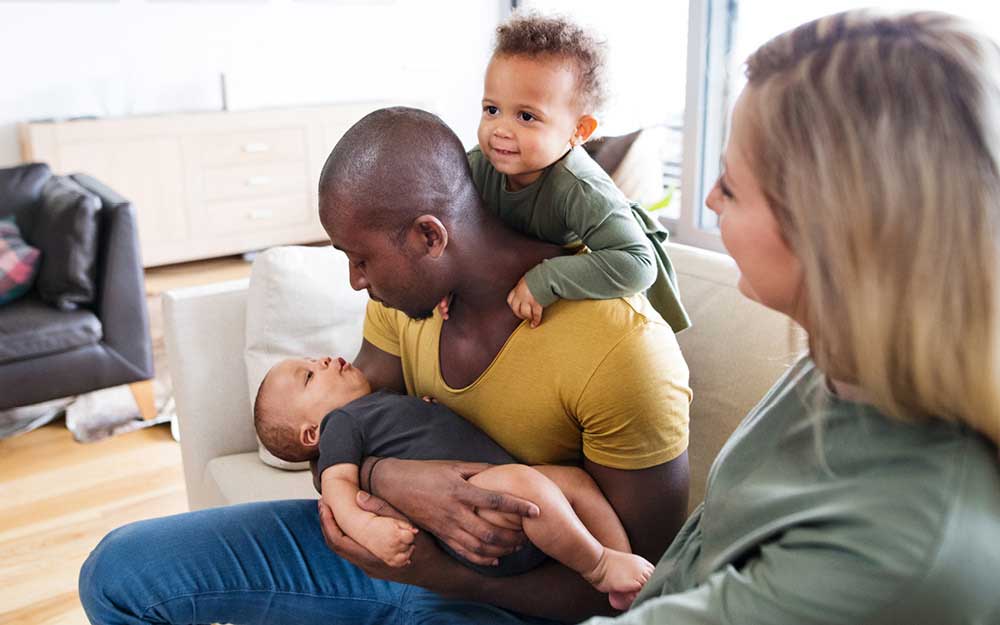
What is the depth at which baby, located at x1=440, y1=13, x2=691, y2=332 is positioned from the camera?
118 centimetres

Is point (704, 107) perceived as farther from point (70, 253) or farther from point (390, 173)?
point (390, 173)

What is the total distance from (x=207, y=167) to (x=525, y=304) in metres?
4.20

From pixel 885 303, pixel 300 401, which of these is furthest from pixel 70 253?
pixel 885 303

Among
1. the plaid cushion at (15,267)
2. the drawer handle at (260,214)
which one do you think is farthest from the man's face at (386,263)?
the drawer handle at (260,214)

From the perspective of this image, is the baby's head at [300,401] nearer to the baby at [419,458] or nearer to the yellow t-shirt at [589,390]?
the baby at [419,458]

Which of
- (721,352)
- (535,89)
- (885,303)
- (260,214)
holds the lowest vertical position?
(260,214)

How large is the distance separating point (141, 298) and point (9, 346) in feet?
1.43

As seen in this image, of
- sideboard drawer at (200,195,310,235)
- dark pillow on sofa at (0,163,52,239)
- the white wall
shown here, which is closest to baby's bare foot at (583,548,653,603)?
dark pillow on sofa at (0,163,52,239)

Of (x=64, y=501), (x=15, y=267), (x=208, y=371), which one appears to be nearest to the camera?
(x=208, y=371)

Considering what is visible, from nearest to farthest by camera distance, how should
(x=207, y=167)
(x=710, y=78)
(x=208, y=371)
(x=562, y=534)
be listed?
(x=562, y=534)
(x=208, y=371)
(x=710, y=78)
(x=207, y=167)

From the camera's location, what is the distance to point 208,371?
1787 millimetres

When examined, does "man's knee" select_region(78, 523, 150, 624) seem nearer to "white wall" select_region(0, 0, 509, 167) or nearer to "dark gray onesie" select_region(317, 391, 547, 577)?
"dark gray onesie" select_region(317, 391, 547, 577)

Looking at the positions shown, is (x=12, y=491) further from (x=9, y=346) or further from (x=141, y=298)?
(x=141, y=298)

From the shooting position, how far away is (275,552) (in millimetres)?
1284
